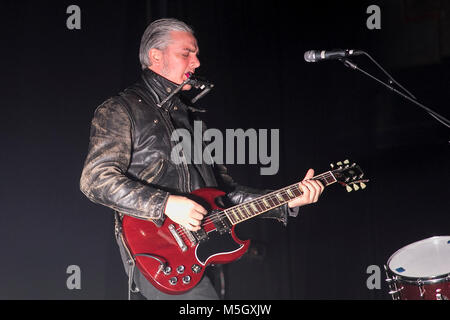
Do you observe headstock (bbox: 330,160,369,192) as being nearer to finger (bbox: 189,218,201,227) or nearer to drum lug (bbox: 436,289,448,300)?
drum lug (bbox: 436,289,448,300)

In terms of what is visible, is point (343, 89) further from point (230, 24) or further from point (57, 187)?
point (57, 187)

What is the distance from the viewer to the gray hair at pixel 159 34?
3049mm

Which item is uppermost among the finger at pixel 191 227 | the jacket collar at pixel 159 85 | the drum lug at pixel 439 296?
the jacket collar at pixel 159 85

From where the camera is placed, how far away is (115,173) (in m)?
2.57

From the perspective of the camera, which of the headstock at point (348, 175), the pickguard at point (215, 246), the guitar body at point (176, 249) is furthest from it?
the headstock at point (348, 175)

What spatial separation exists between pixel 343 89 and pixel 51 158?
103 inches

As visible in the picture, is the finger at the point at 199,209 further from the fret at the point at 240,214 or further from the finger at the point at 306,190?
the finger at the point at 306,190

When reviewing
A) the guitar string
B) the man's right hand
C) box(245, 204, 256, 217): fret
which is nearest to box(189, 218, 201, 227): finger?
the man's right hand

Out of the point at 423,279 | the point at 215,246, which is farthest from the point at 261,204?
the point at 423,279

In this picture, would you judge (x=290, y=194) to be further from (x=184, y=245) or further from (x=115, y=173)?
(x=115, y=173)

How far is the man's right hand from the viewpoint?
2514 mm

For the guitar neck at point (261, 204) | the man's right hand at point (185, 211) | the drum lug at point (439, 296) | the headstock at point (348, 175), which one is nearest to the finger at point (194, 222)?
the man's right hand at point (185, 211)

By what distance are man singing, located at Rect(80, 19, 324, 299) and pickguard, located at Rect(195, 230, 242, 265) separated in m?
0.11

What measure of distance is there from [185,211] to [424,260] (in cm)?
128
